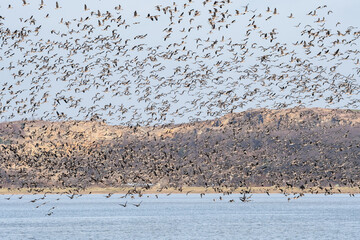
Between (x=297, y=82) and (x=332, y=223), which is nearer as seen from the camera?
(x=297, y=82)

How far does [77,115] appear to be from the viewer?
3484 inches

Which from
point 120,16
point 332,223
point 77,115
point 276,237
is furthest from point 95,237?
point 332,223

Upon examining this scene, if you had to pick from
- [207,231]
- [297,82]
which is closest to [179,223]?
[207,231]

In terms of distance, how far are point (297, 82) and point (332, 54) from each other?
15223 millimetres

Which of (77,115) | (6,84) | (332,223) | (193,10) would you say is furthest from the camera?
(332,223)

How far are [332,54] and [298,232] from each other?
32630 millimetres

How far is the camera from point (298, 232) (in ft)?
298

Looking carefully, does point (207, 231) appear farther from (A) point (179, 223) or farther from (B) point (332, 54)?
(B) point (332, 54)

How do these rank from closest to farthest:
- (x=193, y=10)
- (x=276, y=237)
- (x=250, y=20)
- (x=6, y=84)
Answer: (x=193, y=10), (x=250, y=20), (x=6, y=84), (x=276, y=237)

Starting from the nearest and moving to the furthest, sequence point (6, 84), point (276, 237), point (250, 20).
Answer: point (250, 20), point (6, 84), point (276, 237)

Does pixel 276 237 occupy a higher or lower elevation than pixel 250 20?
lower

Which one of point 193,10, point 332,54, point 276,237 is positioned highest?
point 193,10

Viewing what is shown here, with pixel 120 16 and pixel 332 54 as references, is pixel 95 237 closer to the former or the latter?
pixel 120 16

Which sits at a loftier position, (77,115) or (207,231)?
(77,115)
